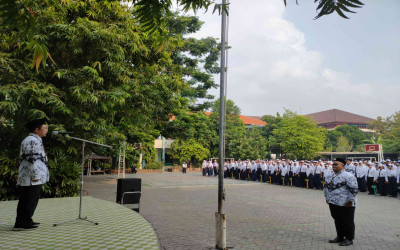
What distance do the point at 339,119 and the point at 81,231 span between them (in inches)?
3415

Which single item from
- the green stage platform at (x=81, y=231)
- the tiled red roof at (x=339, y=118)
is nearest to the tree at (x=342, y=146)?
the tiled red roof at (x=339, y=118)

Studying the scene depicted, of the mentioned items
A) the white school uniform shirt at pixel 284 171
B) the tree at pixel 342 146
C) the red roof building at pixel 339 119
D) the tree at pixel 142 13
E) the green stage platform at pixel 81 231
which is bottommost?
the green stage platform at pixel 81 231

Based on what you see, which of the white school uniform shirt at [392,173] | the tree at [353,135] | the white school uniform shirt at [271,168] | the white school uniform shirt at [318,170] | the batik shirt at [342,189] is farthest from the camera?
the tree at [353,135]

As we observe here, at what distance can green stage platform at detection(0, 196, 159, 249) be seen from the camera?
434 centimetres

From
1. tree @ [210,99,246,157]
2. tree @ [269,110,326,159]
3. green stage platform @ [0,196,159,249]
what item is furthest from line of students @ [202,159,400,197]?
green stage platform @ [0,196,159,249]

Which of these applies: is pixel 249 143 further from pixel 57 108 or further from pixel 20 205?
pixel 20 205

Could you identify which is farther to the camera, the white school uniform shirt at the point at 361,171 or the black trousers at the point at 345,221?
the white school uniform shirt at the point at 361,171

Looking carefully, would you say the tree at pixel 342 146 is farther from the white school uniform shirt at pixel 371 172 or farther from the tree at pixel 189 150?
Result: the white school uniform shirt at pixel 371 172

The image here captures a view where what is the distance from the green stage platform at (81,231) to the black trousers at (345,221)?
3.47 metres

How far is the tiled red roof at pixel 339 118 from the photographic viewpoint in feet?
269

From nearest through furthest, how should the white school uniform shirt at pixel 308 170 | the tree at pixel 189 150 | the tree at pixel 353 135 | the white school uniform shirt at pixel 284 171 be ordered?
the white school uniform shirt at pixel 308 170
the white school uniform shirt at pixel 284 171
the tree at pixel 189 150
the tree at pixel 353 135

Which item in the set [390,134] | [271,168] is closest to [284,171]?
[271,168]

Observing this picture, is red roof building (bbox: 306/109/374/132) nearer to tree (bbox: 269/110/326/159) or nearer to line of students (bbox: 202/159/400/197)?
tree (bbox: 269/110/326/159)

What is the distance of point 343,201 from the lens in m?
5.62
